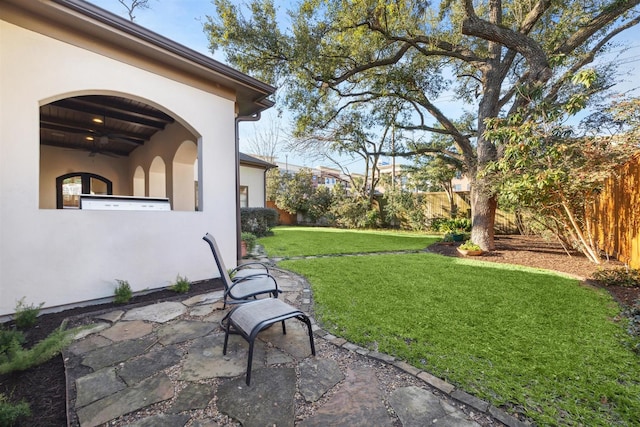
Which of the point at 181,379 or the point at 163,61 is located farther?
the point at 163,61

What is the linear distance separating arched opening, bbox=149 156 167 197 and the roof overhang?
433 centimetres

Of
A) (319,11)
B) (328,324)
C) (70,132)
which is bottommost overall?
(328,324)

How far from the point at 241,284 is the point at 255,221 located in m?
9.05

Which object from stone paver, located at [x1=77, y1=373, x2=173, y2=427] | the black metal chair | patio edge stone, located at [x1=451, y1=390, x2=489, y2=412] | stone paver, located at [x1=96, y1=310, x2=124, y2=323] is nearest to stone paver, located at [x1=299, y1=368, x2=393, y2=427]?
patio edge stone, located at [x1=451, y1=390, x2=489, y2=412]

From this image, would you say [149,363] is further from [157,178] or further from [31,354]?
[157,178]

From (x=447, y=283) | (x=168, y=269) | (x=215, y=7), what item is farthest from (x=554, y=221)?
(x=215, y=7)

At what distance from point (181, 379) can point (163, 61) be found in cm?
459

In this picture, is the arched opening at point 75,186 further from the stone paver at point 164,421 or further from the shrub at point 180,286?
the stone paver at point 164,421

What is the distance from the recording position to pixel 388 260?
6.80 m

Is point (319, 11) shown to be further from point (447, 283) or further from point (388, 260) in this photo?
point (447, 283)

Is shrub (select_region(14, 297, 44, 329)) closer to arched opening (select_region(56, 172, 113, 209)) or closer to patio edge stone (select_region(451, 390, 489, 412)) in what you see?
patio edge stone (select_region(451, 390, 489, 412))

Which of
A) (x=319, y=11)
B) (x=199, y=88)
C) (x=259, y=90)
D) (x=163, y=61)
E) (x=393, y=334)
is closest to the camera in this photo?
(x=393, y=334)

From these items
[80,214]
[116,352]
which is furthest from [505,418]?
[80,214]

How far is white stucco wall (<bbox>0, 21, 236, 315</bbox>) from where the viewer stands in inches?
121
